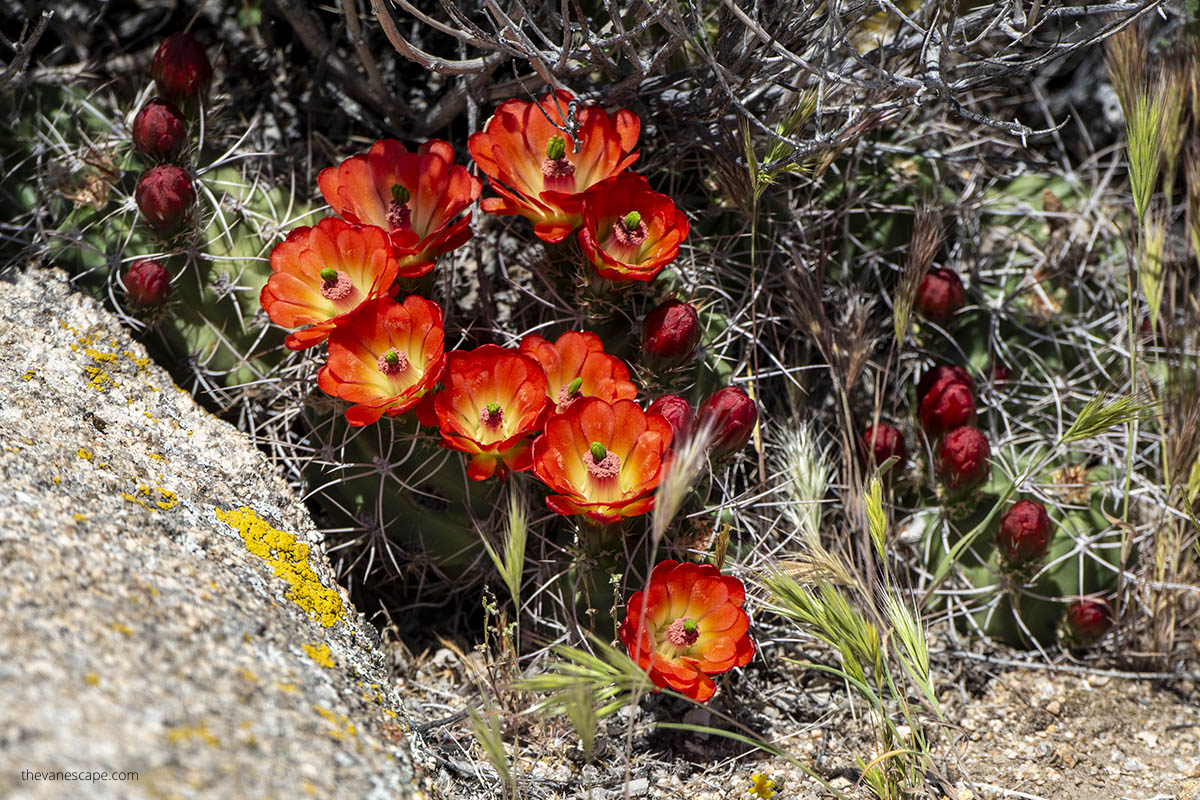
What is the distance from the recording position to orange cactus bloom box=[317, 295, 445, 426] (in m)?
1.71

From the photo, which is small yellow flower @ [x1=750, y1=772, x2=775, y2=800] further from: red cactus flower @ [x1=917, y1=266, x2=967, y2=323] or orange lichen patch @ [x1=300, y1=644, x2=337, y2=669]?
red cactus flower @ [x1=917, y1=266, x2=967, y2=323]

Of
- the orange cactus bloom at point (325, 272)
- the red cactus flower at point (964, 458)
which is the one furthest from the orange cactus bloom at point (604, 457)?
the red cactus flower at point (964, 458)

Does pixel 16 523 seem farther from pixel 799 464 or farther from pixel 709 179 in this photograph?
pixel 709 179

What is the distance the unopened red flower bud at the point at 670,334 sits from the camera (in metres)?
1.84

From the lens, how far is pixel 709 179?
2193 mm

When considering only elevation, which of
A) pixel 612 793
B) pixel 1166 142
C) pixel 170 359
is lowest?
pixel 612 793

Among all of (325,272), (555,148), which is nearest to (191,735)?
(325,272)

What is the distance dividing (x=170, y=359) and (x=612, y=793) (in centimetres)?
132

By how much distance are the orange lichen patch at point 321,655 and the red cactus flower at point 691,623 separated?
0.51 m

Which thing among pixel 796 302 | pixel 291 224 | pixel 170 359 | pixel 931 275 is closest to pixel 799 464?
pixel 796 302

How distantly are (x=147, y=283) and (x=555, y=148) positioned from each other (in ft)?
2.92

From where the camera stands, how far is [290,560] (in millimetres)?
1680

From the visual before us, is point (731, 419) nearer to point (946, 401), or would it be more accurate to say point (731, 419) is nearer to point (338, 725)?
point (946, 401)

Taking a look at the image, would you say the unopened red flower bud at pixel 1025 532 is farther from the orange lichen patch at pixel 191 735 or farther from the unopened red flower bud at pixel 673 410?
the orange lichen patch at pixel 191 735
